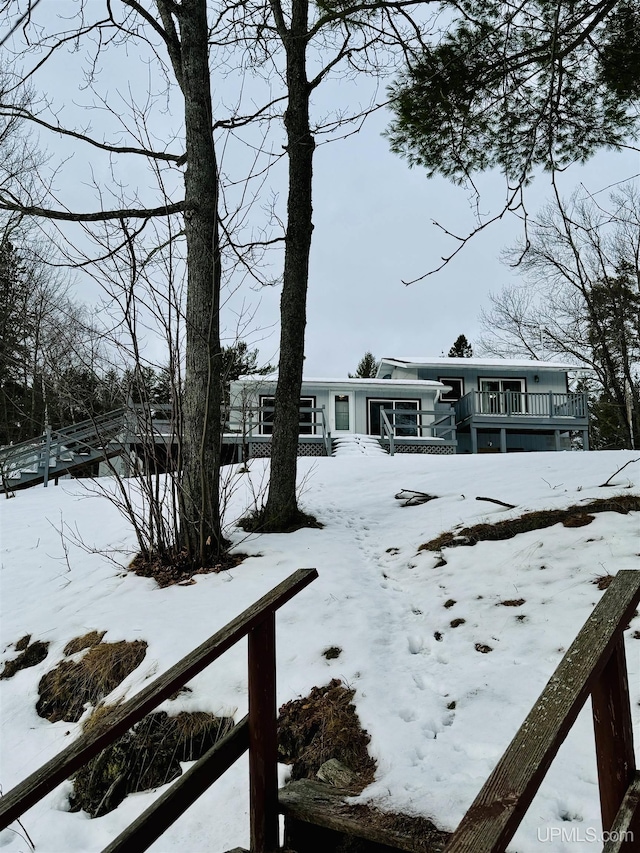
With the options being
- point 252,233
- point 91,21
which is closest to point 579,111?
point 252,233

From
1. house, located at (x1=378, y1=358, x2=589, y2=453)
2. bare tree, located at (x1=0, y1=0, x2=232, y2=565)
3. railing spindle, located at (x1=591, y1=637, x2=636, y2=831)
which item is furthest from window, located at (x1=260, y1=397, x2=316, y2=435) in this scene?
railing spindle, located at (x1=591, y1=637, x2=636, y2=831)

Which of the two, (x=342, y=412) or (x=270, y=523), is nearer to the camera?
(x=270, y=523)

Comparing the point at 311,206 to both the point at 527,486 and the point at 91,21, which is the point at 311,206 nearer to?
the point at 91,21

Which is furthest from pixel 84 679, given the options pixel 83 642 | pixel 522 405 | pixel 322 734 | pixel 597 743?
pixel 522 405

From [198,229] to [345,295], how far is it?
4263 centimetres

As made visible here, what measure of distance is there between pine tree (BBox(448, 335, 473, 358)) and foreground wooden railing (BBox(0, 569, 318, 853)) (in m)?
Result: 45.1

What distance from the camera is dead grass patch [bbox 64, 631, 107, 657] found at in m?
4.17

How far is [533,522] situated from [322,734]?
3377 millimetres

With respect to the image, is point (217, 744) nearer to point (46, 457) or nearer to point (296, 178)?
point (296, 178)

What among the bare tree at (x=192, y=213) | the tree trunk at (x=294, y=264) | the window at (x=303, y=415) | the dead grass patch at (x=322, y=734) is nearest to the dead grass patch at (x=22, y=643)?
the bare tree at (x=192, y=213)

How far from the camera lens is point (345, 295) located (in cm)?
4738

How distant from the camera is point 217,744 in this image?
194cm

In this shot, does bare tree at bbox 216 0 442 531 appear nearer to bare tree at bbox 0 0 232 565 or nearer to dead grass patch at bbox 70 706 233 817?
bare tree at bbox 0 0 232 565

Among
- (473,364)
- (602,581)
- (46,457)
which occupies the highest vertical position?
(473,364)
